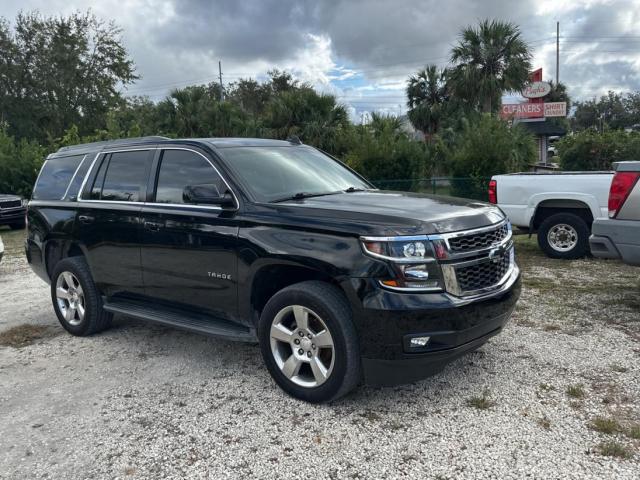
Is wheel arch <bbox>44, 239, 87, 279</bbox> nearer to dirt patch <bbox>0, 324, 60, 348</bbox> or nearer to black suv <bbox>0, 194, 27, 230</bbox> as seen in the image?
dirt patch <bbox>0, 324, 60, 348</bbox>

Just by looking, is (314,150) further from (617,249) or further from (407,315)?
(617,249)

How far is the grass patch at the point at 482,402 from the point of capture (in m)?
3.59

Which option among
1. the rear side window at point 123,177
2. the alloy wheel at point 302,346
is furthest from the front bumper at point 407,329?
the rear side window at point 123,177

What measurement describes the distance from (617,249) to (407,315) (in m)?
3.41

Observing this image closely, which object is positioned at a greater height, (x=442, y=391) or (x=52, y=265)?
(x=52, y=265)

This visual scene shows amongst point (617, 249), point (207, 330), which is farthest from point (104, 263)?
point (617, 249)

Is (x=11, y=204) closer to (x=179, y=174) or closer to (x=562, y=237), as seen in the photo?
(x=179, y=174)

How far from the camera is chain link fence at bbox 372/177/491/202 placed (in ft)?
47.1

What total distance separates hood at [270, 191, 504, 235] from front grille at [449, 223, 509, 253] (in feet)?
0.20

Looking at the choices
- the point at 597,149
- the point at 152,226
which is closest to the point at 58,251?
the point at 152,226

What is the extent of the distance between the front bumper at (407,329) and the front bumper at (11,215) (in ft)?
52.3

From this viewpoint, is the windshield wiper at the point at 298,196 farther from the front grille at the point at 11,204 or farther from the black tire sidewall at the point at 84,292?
the front grille at the point at 11,204

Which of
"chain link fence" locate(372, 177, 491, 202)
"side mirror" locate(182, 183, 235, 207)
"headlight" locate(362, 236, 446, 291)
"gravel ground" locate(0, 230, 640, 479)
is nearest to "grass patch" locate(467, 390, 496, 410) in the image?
"gravel ground" locate(0, 230, 640, 479)

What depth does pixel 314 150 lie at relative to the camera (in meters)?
5.46
